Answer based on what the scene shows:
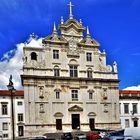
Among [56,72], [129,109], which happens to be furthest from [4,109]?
[129,109]

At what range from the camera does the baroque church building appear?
59.3 meters

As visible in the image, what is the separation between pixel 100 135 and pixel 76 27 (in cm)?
2458

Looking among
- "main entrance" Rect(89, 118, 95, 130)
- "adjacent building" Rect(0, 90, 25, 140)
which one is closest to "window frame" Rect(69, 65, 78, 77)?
"main entrance" Rect(89, 118, 95, 130)

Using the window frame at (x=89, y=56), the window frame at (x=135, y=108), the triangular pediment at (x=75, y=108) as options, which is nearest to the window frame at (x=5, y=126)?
the triangular pediment at (x=75, y=108)

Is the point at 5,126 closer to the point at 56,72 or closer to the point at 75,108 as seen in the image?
the point at 75,108

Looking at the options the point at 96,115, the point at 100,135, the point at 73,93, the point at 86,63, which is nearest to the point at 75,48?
the point at 86,63

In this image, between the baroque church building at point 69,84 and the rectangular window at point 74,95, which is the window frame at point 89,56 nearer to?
the baroque church building at point 69,84

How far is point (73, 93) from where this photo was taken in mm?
62062

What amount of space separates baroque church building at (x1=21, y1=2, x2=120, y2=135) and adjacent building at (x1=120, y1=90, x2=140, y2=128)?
363cm

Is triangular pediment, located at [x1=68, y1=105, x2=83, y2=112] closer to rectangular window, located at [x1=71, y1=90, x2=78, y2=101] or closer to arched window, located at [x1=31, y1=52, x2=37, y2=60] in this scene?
rectangular window, located at [x1=71, y1=90, x2=78, y2=101]

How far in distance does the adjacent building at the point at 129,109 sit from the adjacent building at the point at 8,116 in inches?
751

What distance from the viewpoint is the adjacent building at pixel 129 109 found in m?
67.6

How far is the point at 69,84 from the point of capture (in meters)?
61.7

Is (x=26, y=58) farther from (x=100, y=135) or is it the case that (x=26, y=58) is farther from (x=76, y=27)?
(x=100, y=135)
